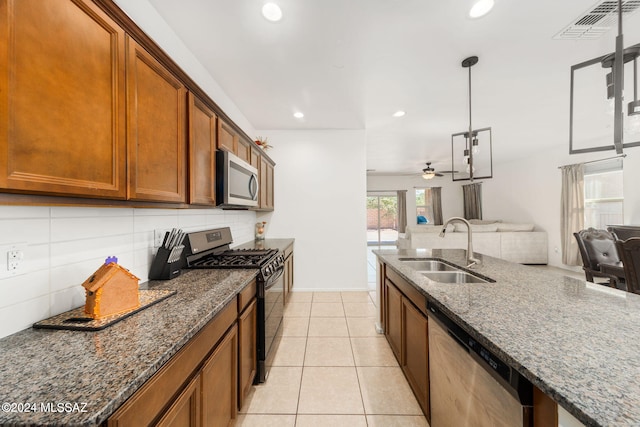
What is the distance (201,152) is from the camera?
165cm

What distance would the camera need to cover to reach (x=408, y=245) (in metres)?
5.54

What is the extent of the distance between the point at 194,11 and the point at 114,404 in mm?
2178

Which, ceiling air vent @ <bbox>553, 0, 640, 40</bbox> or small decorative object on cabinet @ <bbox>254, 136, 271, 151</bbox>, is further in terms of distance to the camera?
small decorative object on cabinet @ <bbox>254, 136, 271, 151</bbox>

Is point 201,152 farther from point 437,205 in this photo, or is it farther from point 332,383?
point 437,205

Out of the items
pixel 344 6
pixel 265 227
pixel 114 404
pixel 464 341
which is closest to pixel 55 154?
pixel 114 404

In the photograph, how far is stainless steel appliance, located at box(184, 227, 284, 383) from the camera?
1.85 metres

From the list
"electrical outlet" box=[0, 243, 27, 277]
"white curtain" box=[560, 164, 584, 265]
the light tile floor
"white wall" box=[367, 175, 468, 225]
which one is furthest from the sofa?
"electrical outlet" box=[0, 243, 27, 277]

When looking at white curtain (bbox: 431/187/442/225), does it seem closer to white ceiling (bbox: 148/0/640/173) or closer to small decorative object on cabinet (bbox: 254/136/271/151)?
white ceiling (bbox: 148/0/640/173)

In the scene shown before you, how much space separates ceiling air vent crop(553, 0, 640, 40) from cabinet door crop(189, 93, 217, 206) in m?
2.74

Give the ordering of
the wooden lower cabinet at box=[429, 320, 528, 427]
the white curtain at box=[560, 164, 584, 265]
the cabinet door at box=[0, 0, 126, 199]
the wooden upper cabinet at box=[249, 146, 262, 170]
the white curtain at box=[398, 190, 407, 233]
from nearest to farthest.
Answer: the cabinet door at box=[0, 0, 126, 199], the wooden lower cabinet at box=[429, 320, 528, 427], the wooden upper cabinet at box=[249, 146, 262, 170], the white curtain at box=[560, 164, 584, 265], the white curtain at box=[398, 190, 407, 233]

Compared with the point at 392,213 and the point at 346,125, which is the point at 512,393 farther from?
the point at 392,213

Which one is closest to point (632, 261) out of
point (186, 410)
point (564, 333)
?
point (564, 333)

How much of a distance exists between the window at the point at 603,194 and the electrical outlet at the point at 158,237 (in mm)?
7119

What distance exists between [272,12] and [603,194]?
6.78 m
